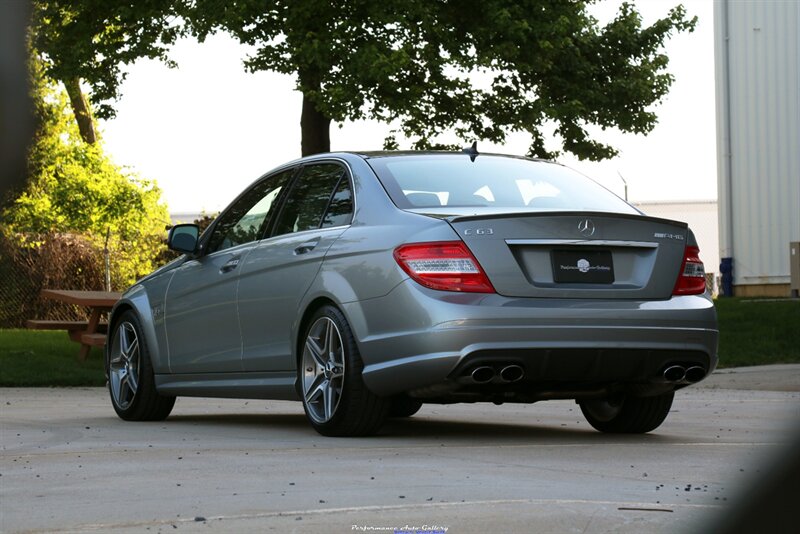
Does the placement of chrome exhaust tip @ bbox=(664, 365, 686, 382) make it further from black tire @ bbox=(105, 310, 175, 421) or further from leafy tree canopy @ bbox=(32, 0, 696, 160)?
leafy tree canopy @ bbox=(32, 0, 696, 160)

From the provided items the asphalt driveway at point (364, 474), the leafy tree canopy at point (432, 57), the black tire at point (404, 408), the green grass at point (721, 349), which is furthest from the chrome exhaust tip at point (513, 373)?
the leafy tree canopy at point (432, 57)

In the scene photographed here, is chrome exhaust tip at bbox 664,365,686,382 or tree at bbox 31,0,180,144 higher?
tree at bbox 31,0,180,144

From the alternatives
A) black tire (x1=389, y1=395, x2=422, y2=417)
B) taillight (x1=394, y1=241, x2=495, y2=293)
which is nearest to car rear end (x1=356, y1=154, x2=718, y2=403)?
taillight (x1=394, y1=241, x2=495, y2=293)

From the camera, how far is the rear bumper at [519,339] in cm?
633

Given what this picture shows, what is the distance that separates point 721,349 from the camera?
17.9 metres

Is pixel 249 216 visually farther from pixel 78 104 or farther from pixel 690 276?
pixel 690 276

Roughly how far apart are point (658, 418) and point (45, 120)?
Result: 7.06 metres

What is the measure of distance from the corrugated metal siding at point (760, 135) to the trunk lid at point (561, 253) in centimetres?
2572

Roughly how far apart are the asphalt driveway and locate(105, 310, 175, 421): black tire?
19 cm

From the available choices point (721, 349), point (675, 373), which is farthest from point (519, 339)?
point (721, 349)

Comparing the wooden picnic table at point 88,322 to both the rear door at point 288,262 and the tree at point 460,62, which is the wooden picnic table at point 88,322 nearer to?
the tree at point 460,62

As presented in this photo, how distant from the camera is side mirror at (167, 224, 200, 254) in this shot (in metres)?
8.68

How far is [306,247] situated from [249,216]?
1173 mm

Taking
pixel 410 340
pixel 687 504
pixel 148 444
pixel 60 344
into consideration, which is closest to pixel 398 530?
pixel 687 504
